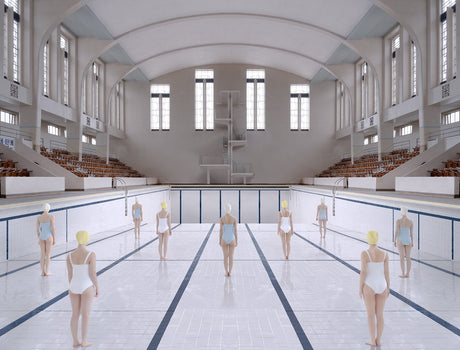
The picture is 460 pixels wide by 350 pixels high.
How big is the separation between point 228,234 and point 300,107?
20547 millimetres

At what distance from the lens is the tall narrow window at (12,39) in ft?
39.7

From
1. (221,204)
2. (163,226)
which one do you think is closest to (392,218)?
(163,226)

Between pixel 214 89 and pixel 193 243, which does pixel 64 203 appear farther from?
pixel 214 89

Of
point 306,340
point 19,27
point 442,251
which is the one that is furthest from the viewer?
point 19,27

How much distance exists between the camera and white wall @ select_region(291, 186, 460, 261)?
5.76m

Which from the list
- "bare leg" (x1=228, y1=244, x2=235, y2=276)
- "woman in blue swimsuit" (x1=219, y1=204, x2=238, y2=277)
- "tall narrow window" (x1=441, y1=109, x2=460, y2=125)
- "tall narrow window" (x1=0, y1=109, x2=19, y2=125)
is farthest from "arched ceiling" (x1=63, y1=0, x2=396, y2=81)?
"bare leg" (x1=228, y1=244, x2=235, y2=276)

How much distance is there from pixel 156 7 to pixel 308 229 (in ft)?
43.6

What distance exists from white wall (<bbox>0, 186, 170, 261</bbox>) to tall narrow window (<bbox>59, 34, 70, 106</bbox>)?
26.0ft

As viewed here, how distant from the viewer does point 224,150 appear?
902 inches

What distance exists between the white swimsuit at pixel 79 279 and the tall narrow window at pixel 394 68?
1810 cm

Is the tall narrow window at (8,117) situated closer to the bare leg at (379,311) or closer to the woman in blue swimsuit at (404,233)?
the woman in blue swimsuit at (404,233)

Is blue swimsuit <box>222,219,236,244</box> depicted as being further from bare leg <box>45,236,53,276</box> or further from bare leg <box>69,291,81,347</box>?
bare leg <box>45,236,53,276</box>

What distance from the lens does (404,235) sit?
4.34 metres

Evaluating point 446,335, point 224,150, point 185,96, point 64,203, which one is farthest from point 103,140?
point 446,335
